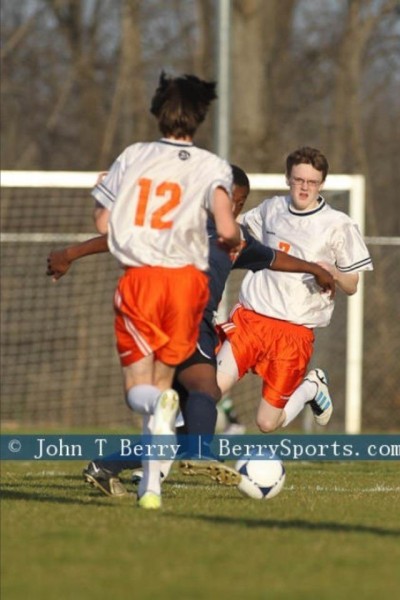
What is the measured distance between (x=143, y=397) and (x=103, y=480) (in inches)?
37.7

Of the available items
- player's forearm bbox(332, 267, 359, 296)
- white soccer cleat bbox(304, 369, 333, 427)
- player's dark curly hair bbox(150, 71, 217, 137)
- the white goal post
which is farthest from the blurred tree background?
player's dark curly hair bbox(150, 71, 217, 137)

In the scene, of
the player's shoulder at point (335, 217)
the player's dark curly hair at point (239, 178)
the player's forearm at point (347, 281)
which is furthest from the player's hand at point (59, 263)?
the player's shoulder at point (335, 217)

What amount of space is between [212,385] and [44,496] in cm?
100

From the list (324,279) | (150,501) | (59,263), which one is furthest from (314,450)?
(150,501)

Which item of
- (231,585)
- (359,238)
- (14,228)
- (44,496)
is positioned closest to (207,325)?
(44,496)

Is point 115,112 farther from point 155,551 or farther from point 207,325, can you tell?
point 155,551

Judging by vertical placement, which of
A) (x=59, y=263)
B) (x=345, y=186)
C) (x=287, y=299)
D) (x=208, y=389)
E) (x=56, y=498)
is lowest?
(x=56, y=498)

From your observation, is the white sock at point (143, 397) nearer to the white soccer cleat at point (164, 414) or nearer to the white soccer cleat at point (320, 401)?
the white soccer cleat at point (164, 414)

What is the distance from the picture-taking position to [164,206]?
644 centimetres

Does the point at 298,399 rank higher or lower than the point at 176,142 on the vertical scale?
lower

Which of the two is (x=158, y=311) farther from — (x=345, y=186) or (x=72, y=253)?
(x=345, y=186)

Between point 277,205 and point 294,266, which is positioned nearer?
point 294,266

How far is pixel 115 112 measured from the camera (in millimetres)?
24453

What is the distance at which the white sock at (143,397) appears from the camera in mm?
6289
